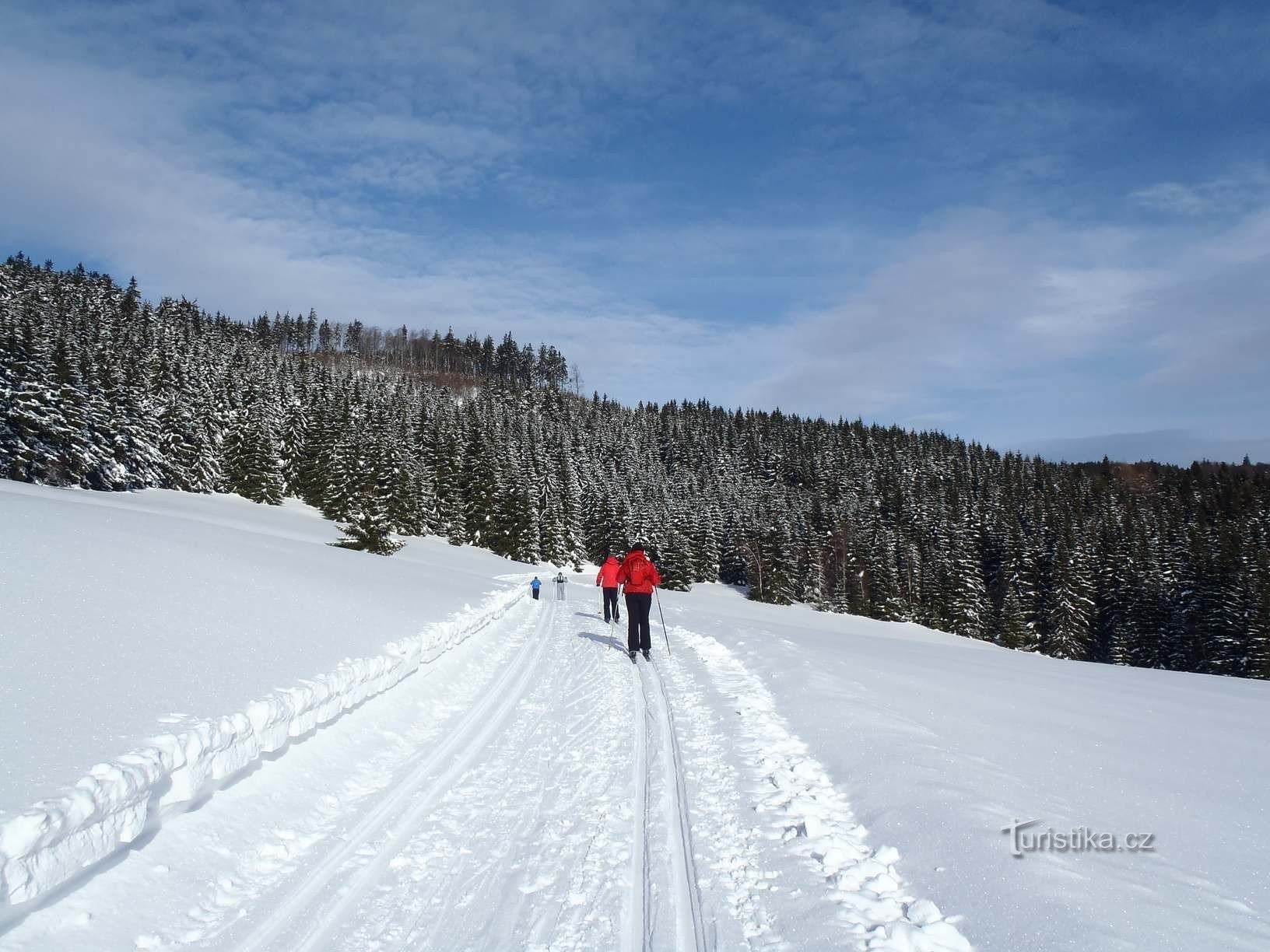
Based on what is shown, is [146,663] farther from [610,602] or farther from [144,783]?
[610,602]

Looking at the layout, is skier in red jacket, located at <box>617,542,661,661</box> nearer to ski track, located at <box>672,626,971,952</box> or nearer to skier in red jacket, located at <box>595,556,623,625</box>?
skier in red jacket, located at <box>595,556,623,625</box>

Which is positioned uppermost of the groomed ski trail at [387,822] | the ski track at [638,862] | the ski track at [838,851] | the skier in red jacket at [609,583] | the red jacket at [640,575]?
the red jacket at [640,575]

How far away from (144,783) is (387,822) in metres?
1.74

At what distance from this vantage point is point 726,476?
417 ft

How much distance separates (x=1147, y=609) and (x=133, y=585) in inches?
3122

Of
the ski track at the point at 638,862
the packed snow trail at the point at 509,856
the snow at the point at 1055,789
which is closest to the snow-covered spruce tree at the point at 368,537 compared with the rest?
the snow at the point at 1055,789

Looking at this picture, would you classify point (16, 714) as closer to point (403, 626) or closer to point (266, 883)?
point (266, 883)

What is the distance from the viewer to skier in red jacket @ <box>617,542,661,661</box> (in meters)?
13.4

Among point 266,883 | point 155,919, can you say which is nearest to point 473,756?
point 266,883

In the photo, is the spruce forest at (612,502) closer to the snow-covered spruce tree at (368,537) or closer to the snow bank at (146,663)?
the snow-covered spruce tree at (368,537)

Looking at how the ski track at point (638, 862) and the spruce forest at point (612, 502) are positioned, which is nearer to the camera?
the ski track at point (638, 862)

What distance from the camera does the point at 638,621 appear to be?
1344 centimetres

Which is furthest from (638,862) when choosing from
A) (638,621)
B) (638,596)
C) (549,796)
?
(638,596)

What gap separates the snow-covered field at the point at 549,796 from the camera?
4031mm
